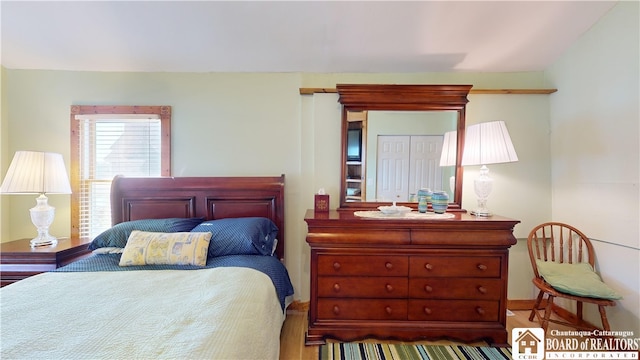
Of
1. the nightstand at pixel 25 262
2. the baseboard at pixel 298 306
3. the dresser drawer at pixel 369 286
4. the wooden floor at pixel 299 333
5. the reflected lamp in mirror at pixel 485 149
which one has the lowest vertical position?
the wooden floor at pixel 299 333

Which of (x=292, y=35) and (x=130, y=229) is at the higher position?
(x=292, y=35)

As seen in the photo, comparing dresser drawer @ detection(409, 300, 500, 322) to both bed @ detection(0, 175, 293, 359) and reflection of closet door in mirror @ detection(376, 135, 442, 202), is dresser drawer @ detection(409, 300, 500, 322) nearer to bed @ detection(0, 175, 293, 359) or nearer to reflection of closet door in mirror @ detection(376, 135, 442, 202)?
reflection of closet door in mirror @ detection(376, 135, 442, 202)

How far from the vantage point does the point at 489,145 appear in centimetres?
213

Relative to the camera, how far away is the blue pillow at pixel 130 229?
1.94 metres

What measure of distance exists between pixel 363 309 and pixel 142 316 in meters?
1.40

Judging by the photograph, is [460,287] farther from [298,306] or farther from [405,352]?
[298,306]

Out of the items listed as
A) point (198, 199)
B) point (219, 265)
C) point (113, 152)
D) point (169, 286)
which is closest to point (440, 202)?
point (219, 265)

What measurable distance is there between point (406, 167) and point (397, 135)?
30 centimetres

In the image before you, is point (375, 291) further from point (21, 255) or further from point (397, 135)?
point (21, 255)

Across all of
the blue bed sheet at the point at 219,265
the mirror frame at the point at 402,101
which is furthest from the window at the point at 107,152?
the mirror frame at the point at 402,101

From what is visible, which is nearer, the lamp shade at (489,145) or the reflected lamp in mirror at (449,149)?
the lamp shade at (489,145)

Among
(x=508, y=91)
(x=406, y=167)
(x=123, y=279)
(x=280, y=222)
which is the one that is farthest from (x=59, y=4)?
(x=508, y=91)

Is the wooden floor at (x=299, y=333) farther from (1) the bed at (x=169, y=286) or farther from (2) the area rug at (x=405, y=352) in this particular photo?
(1) the bed at (x=169, y=286)

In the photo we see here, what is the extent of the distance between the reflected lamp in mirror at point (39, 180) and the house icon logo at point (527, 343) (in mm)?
3674
